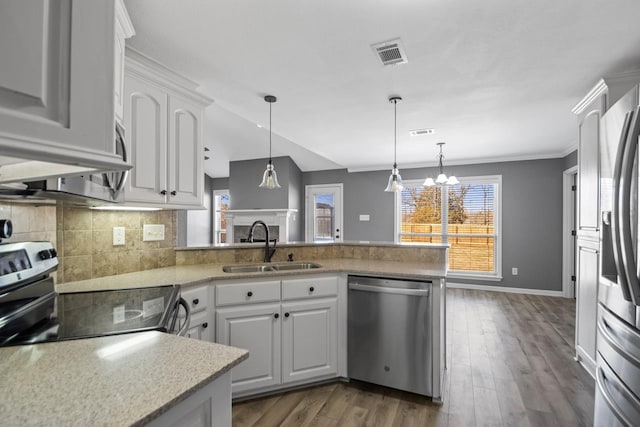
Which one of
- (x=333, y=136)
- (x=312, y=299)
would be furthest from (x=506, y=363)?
(x=333, y=136)

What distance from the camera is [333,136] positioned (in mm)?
4406

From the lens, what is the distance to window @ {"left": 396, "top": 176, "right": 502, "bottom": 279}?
5.75m

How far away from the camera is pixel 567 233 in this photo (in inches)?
201

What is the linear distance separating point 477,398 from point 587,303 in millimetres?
1302

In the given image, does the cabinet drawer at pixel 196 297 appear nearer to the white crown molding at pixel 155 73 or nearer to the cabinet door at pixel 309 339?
the cabinet door at pixel 309 339

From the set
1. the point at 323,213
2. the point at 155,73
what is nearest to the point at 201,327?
the point at 155,73

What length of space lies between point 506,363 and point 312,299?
184 cm

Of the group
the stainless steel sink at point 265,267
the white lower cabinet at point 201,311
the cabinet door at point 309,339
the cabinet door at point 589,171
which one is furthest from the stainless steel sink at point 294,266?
the cabinet door at point 589,171

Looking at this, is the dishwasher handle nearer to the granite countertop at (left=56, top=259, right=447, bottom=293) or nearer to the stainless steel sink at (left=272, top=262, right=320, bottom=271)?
the granite countertop at (left=56, top=259, right=447, bottom=293)

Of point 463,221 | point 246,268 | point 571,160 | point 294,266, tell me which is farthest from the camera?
point 463,221

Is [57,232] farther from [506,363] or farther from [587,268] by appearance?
[587,268]

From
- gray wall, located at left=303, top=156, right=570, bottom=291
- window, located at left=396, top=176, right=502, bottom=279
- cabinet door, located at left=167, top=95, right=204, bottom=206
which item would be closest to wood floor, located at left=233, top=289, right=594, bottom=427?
cabinet door, located at left=167, top=95, right=204, bottom=206

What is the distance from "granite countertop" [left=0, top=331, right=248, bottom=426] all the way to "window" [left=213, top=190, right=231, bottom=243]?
7.62 meters

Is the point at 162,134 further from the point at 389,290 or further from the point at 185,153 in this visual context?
the point at 389,290
